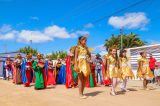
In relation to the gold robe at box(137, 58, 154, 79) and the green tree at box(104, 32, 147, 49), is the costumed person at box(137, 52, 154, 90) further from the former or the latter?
the green tree at box(104, 32, 147, 49)

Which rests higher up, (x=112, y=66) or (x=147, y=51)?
(x=147, y=51)

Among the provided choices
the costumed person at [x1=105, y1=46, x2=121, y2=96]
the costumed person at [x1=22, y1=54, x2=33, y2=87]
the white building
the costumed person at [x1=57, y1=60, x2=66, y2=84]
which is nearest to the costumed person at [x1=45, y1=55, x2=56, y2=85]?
the costumed person at [x1=57, y1=60, x2=66, y2=84]

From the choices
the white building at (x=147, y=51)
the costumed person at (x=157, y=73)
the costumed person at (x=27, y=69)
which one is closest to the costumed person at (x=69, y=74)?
the costumed person at (x=27, y=69)

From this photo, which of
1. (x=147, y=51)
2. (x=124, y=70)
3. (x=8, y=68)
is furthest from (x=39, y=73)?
(x=147, y=51)

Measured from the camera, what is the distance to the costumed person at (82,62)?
10422 millimetres

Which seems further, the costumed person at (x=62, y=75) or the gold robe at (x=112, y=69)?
the costumed person at (x=62, y=75)

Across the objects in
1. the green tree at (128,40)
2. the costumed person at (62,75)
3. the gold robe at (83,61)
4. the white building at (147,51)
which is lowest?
the costumed person at (62,75)

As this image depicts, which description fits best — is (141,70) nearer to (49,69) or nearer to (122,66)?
(122,66)

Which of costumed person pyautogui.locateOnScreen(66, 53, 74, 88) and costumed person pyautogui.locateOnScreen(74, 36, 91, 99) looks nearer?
costumed person pyautogui.locateOnScreen(74, 36, 91, 99)

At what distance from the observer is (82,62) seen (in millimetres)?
10562

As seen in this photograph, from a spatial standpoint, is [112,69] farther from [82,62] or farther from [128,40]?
[128,40]

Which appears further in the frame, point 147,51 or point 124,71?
point 147,51

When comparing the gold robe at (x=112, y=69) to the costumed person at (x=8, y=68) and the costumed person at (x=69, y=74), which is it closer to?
the costumed person at (x=69, y=74)

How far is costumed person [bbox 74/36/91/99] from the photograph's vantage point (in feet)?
34.2
